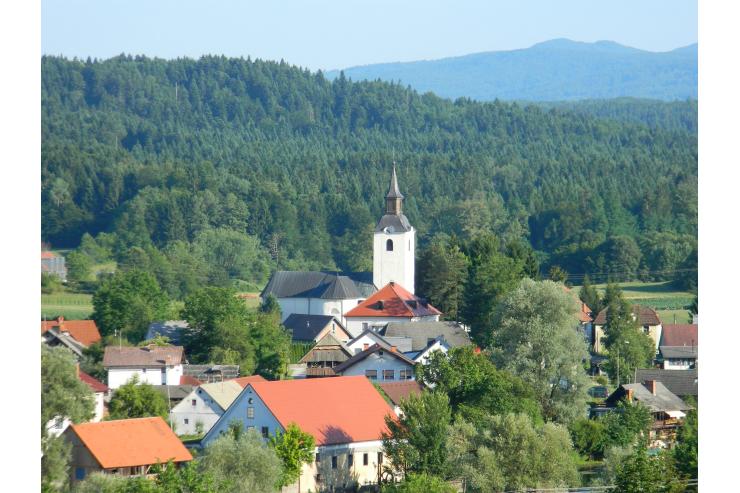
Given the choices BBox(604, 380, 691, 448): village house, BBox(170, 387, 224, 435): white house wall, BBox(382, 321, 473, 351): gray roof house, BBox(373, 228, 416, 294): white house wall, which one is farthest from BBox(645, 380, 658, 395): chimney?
BBox(373, 228, 416, 294): white house wall

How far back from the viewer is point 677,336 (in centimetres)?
4850

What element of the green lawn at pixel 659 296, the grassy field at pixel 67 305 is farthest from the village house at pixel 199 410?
the green lawn at pixel 659 296

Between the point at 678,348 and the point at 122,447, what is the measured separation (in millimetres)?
26653

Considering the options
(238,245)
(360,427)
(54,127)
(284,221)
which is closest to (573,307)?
(360,427)

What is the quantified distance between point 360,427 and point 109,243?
5747 centimetres

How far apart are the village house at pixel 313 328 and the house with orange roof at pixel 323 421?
18.8m

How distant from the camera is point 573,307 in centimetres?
3503

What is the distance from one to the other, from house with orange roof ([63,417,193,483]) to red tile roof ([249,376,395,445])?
286cm

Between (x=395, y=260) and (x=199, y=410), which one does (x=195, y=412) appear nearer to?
(x=199, y=410)

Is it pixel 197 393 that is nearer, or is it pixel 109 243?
pixel 197 393

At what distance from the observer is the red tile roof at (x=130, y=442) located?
22969 millimetres
